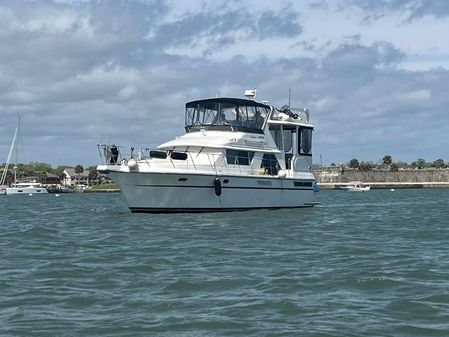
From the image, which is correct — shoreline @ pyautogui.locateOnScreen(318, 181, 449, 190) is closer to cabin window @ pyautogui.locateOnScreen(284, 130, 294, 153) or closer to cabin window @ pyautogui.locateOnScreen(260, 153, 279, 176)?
cabin window @ pyautogui.locateOnScreen(284, 130, 294, 153)

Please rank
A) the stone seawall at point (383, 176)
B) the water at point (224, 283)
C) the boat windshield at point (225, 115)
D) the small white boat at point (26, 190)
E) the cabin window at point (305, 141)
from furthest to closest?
the stone seawall at point (383, 176) < the small white boat at point (26, 190) < the cabin window at point (305, 141) < the boat windshield at point (225, 115) < the water at point (224, 283)

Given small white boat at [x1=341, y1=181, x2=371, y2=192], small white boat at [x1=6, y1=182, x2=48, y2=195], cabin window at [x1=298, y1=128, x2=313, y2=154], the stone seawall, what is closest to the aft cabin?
cabin window at [x1=298, y1=128, x2=313, y2=154]

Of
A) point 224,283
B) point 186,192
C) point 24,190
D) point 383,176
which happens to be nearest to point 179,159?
point 186,192

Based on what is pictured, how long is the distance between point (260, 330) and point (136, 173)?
19594 millimetres

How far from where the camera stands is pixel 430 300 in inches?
433

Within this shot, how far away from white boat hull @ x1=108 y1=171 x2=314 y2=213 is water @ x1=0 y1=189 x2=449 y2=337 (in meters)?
6.16

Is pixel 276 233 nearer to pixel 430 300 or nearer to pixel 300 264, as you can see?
pixel 300 264

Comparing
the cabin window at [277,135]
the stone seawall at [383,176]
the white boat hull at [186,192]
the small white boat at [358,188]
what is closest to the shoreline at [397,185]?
the stone seawall at [383,176]

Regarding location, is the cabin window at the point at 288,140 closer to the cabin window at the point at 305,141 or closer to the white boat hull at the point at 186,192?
the cabin window at the point at 305,141

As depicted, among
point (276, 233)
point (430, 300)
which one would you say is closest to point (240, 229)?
point (276, 233)

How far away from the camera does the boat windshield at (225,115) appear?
3275cm

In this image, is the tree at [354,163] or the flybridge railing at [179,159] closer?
the flybridge railing at [179,159]

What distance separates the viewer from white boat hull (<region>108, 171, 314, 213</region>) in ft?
93.7

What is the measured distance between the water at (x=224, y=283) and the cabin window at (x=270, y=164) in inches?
449
